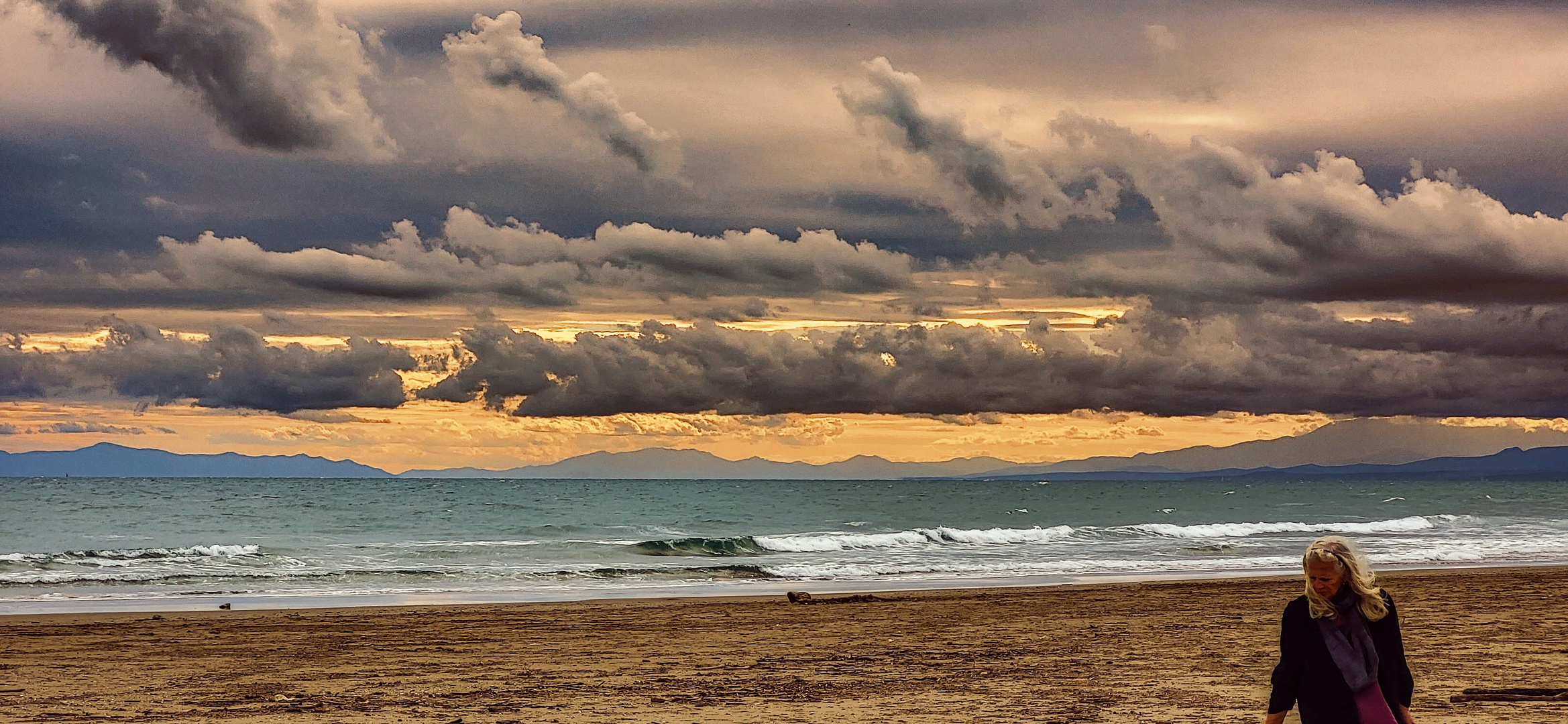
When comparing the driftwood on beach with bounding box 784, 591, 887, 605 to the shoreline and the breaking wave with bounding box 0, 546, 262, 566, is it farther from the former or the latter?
the breaking wave with bounding box 0, 546, 262, 566

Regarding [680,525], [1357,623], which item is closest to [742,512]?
[680,525]

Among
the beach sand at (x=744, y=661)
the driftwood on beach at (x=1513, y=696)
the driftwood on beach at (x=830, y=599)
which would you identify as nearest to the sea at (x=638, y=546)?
the driftwood on beach at (x=830, y=599)

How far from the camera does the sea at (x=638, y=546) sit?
26.7 metres

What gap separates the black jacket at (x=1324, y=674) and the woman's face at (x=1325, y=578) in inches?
5.4

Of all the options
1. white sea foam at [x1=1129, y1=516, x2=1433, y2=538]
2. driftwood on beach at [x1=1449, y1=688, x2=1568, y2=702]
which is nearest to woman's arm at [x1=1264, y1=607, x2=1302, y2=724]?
driftwood on beach at [x1=1449, y1=688, x2=1568, y2=702]

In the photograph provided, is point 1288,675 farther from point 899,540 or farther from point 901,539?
point 901,539

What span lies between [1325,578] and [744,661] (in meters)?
9.53

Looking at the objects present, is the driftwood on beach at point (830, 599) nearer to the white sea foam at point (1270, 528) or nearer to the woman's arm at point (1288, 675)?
the woman's arm at point (1288, 675)

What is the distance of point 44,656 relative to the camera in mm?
15031

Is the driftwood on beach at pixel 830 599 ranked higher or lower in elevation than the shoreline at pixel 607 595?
higher

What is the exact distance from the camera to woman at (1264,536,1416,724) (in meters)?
5.30

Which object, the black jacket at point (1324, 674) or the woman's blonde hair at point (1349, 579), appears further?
the black jacket at point (1324, 674)

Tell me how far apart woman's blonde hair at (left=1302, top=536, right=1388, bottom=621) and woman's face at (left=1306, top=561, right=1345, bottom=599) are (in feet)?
0.04

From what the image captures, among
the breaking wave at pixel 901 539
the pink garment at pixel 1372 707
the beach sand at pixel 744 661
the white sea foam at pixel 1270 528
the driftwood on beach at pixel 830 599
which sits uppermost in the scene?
the pink garment at pixel 1372 707
